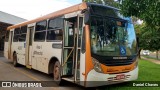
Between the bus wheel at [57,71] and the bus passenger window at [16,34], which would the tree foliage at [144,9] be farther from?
the bus passenger window at [16,34]

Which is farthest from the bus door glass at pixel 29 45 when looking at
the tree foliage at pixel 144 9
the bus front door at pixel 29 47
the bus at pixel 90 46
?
the tree foliage at pixel 144 9

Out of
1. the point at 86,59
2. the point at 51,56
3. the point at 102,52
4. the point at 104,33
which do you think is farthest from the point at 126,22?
the point at 51,56

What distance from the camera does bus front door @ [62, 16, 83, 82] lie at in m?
8.13

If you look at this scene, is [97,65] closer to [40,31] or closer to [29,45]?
[40,31]

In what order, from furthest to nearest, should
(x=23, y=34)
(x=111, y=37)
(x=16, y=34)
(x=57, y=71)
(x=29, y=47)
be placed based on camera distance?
(x=16, y=34) → (x=23, y=34) → (x=29, y=47) → (x=57, y=71) → (x=111, y=37)

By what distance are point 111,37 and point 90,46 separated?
3.17ft

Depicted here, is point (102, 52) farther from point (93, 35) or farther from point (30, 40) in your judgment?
point (30, 40)

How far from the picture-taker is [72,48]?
8.57 m

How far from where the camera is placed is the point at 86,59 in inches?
296

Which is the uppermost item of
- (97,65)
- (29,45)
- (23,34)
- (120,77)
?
(23,34)

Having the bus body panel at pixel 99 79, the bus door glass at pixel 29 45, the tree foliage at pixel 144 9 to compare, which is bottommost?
the bus body panel at pixel 99 79

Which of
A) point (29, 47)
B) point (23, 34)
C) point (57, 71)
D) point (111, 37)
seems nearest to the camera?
point (111, 37)

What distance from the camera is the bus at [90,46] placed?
762 cm

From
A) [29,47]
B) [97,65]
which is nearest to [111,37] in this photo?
[97,65]
